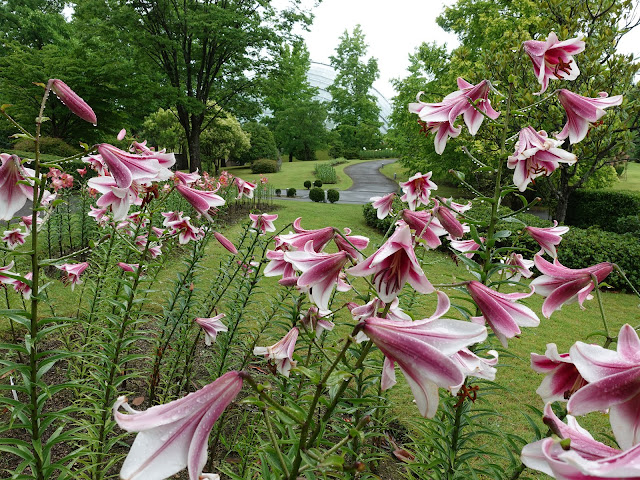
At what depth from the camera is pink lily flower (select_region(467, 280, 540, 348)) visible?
0.68 meters

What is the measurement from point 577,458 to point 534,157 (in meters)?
1.13

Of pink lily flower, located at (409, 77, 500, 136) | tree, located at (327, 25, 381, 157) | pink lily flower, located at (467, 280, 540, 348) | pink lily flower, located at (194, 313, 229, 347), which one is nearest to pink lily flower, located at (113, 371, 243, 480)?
pink lily flower, located at (467, 280, 540, 348)

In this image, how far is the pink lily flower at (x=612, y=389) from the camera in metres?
0.41

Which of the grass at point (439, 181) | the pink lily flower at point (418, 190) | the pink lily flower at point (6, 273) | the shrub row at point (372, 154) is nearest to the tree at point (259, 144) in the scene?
the grass at point (439, 181)

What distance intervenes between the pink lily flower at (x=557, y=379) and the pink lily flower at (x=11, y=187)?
1074 mm

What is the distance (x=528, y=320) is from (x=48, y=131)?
15.7 metres

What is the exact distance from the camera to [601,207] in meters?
9.99

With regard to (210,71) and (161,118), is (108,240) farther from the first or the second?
(161,118)

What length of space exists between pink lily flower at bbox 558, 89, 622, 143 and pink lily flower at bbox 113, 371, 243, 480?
1.13 m

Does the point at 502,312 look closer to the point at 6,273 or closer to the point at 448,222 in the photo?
the point at 448,222

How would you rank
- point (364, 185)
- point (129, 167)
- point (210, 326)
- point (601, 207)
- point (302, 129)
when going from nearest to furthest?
point (129, 167)
point (210, 326)
point (601, 207)
point (364, 185)
point (302, 129)

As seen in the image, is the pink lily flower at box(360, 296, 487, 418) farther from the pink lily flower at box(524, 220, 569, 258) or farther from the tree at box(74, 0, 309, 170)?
the tree at box(74, 0, 309, 170)

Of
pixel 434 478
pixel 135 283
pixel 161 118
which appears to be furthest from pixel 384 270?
pixel 161 118

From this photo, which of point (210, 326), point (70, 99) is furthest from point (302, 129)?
point (70, 99)
